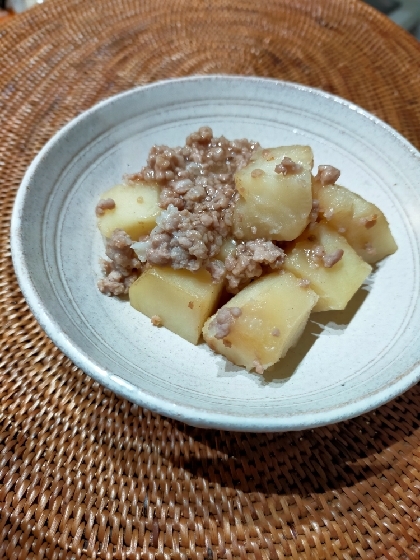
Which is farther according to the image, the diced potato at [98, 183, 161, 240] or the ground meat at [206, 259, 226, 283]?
the diced potato at [98, 183, 161, 240]

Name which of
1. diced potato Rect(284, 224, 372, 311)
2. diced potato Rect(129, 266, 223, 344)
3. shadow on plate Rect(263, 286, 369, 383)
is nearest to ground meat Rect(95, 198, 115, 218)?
diced potato Rect(129, 266, 223, 344)

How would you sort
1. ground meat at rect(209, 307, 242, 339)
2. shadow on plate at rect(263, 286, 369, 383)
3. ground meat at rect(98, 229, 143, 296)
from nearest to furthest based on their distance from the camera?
ground meat at rect(209, 307, 242, 339)
shadow on plate at rect(263, 286, 369, 383)
ground meat at rect(98, 229, 143, 296)

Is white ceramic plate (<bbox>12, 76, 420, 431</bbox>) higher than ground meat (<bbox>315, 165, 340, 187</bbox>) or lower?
lower

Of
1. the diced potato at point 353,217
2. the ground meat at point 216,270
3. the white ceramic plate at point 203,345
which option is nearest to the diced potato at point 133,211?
the white ceramic plate at point 203,345

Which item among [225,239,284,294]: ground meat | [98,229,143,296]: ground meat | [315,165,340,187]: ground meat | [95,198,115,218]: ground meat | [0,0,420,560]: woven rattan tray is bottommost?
[0,0,420,560]: woven rattan tray

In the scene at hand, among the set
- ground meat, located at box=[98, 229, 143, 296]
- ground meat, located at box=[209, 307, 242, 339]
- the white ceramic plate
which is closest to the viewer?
the white ceramic plate

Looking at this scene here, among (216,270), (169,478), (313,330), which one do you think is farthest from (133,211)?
(169,478)

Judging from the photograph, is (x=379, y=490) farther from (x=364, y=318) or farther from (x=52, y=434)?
(x=52, y=434)

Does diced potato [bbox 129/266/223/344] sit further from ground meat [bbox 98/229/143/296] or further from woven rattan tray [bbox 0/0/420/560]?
woven rattan tray [bbox 0/0/420/560]
